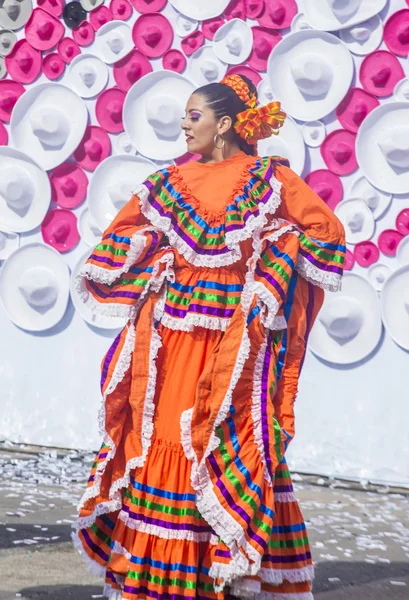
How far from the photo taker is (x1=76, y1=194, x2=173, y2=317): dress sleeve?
277cm

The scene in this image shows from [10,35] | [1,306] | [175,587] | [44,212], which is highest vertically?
[10,35]

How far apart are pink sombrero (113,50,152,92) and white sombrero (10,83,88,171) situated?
0.26 metres

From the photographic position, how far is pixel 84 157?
17.8ft

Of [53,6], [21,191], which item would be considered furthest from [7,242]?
[53,6]

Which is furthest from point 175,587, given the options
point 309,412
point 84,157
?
point 84,157

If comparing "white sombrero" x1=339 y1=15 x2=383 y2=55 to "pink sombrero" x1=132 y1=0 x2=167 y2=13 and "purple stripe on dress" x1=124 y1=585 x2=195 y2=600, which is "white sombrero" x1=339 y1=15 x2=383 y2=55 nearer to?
"pink sombrero" x1=132 y1=0 x2=167 y2=13

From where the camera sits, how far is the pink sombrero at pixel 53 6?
547 cm

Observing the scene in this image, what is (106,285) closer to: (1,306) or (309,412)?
(309,412)

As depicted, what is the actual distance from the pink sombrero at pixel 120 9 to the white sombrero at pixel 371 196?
5.20 feet

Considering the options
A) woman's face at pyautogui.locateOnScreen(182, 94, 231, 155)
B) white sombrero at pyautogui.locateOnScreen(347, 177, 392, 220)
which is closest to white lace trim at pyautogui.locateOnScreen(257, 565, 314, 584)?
woman's face at pyautogui.locateOnScreen(182, 94, 231, 155)

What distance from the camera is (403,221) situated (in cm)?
481

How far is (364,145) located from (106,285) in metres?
2.38

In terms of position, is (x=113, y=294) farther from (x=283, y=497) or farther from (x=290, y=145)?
(x=290, y=145)

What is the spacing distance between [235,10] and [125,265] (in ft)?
8.76
